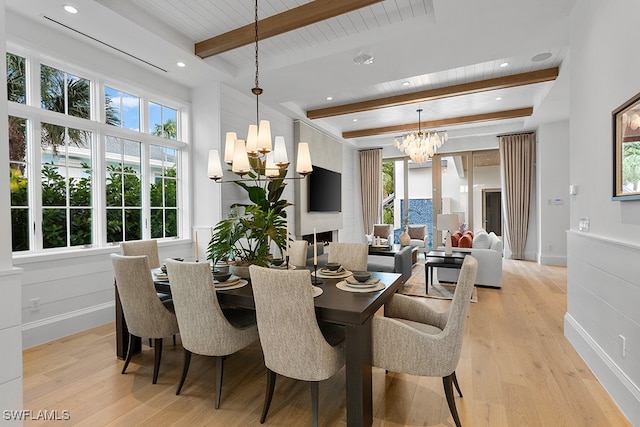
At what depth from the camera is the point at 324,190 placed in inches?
265

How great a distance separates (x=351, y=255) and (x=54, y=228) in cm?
292

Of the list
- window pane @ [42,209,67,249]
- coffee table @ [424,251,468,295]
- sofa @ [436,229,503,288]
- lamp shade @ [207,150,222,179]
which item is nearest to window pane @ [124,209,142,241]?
window pane @ [42,209,67,249]

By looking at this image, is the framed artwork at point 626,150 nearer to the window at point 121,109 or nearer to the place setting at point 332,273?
the place setting at point 332,273

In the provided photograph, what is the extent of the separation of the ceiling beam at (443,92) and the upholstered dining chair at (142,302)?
14.8 feet

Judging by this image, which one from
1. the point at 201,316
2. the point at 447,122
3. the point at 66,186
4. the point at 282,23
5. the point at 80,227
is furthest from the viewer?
the point at 447,122

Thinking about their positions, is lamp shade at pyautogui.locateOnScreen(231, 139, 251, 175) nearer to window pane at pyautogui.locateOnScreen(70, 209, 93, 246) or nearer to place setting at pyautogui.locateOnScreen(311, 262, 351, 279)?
place setting at pyautogui.locateOnScreen(311, 262, 351, 279)

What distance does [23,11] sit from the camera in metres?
2.75

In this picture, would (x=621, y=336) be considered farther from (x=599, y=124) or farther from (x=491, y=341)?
(x=599, y=124)

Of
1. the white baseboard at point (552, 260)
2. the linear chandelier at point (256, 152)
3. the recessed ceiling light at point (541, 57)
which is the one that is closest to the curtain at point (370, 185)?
the white baseboard at point (552, 260)

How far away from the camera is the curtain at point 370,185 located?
8.70m

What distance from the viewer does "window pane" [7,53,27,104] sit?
283 cm

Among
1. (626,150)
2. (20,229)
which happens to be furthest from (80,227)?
(626,150)

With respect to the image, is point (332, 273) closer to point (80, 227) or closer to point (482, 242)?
point (80, 227)

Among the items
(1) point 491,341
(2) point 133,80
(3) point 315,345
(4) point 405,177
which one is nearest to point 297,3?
(2) point 133,80
